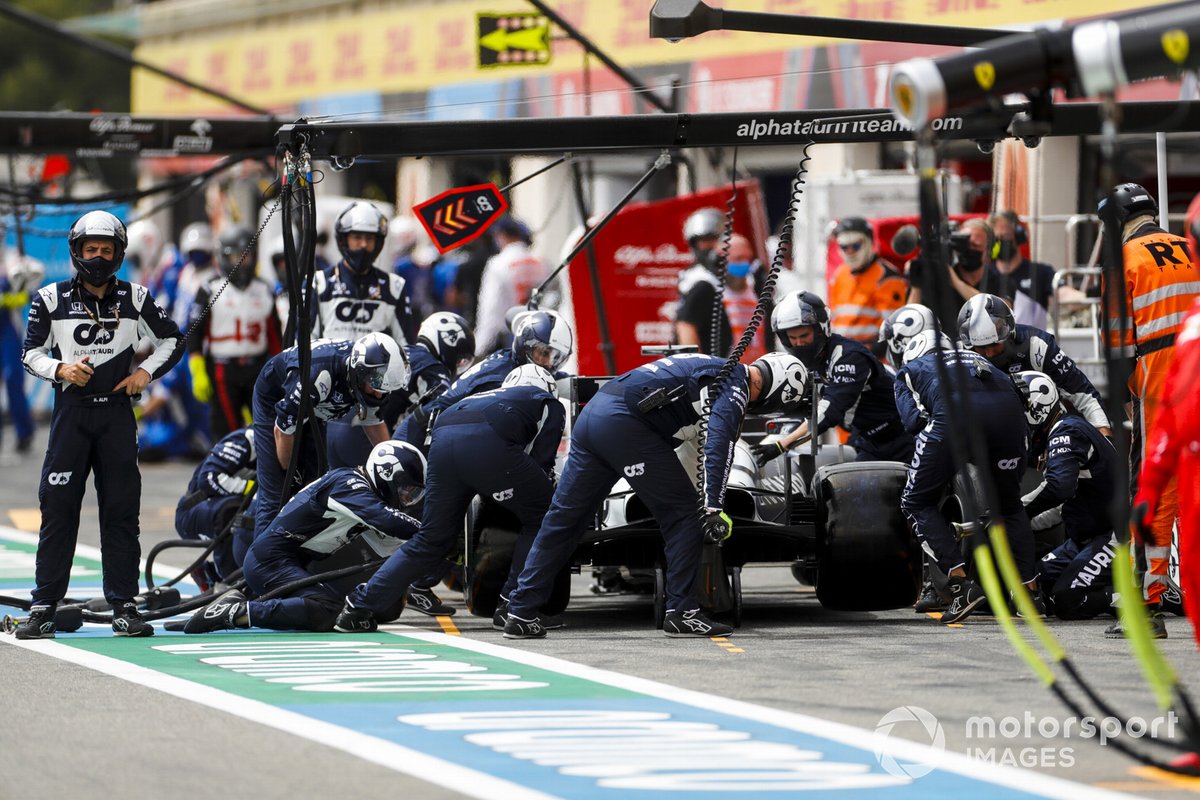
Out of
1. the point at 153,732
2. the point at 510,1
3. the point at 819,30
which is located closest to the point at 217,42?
the point at 510,1

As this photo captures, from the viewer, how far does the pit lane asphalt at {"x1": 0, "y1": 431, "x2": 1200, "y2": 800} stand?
6.61 m

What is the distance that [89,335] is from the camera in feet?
33.5

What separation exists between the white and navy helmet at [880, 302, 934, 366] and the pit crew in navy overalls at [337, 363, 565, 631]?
1.98 m

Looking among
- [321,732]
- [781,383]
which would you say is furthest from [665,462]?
[321,732]

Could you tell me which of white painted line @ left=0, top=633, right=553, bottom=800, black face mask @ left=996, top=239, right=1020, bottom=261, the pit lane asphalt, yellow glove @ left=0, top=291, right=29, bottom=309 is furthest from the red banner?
yellow glove @ left=0, top=291, right=29, bottom=309

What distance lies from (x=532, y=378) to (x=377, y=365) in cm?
Result: 84

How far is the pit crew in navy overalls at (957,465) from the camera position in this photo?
10.4m

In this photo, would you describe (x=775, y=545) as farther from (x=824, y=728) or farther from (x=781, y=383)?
(x=824, y=728)

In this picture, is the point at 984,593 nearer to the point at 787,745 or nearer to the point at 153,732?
the point at 787,745

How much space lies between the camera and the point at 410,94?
30.0 meters

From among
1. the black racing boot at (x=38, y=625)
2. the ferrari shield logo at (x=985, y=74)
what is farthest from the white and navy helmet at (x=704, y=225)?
the ferrari shield logo at (x=985, y=74)

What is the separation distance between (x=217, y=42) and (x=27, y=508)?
19204 millimetres

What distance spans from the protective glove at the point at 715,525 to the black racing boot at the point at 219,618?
235cm

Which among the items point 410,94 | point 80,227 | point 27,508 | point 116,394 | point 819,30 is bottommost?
point 27,508
